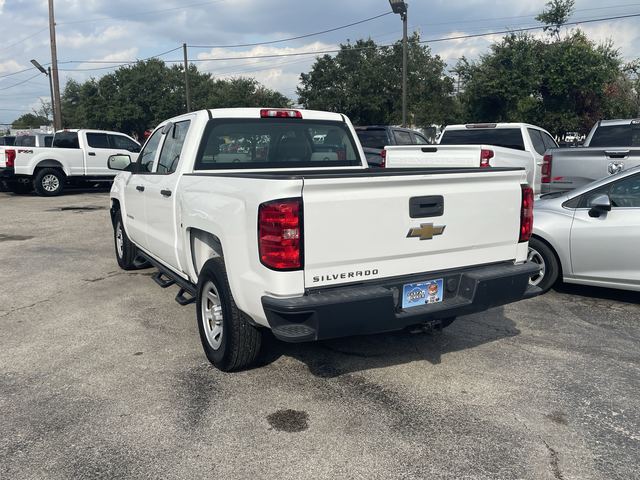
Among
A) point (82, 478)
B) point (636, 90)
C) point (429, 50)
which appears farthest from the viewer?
point (429, 50)

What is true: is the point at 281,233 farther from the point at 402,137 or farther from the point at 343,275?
the point at 402,137

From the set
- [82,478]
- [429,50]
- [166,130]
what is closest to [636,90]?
[429,50]

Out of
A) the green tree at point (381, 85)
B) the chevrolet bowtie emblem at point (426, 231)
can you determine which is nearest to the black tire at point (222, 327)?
the chevrolet bowtie emblem at point (426, 231)

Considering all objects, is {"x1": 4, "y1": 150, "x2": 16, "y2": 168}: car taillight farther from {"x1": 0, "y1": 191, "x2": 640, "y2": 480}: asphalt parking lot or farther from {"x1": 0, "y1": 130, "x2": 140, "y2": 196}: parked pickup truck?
{"x1": 0, "y1": 191, "x2": 640, "y2": 480}: asphalt parking lot

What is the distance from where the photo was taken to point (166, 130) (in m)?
5.52

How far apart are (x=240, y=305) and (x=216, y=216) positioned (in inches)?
24.8

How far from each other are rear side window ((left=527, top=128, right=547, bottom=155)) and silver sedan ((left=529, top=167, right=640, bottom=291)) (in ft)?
15.6

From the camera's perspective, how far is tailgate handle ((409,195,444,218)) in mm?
3559

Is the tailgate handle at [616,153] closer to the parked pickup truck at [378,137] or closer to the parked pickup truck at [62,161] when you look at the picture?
the parked pickup truck at [378,137]

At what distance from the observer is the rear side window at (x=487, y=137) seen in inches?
410

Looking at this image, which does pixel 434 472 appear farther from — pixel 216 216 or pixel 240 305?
pixel 216 216

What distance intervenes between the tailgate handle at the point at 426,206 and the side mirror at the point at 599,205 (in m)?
2.63

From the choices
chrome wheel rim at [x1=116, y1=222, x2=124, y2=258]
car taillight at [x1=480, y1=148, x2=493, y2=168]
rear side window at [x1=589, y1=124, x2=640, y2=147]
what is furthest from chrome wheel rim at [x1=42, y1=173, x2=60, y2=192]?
rear side window at [x1=589, y1=124, x2=640, y2=147]

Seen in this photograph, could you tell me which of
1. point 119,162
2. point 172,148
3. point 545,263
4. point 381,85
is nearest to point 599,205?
point 545,263
